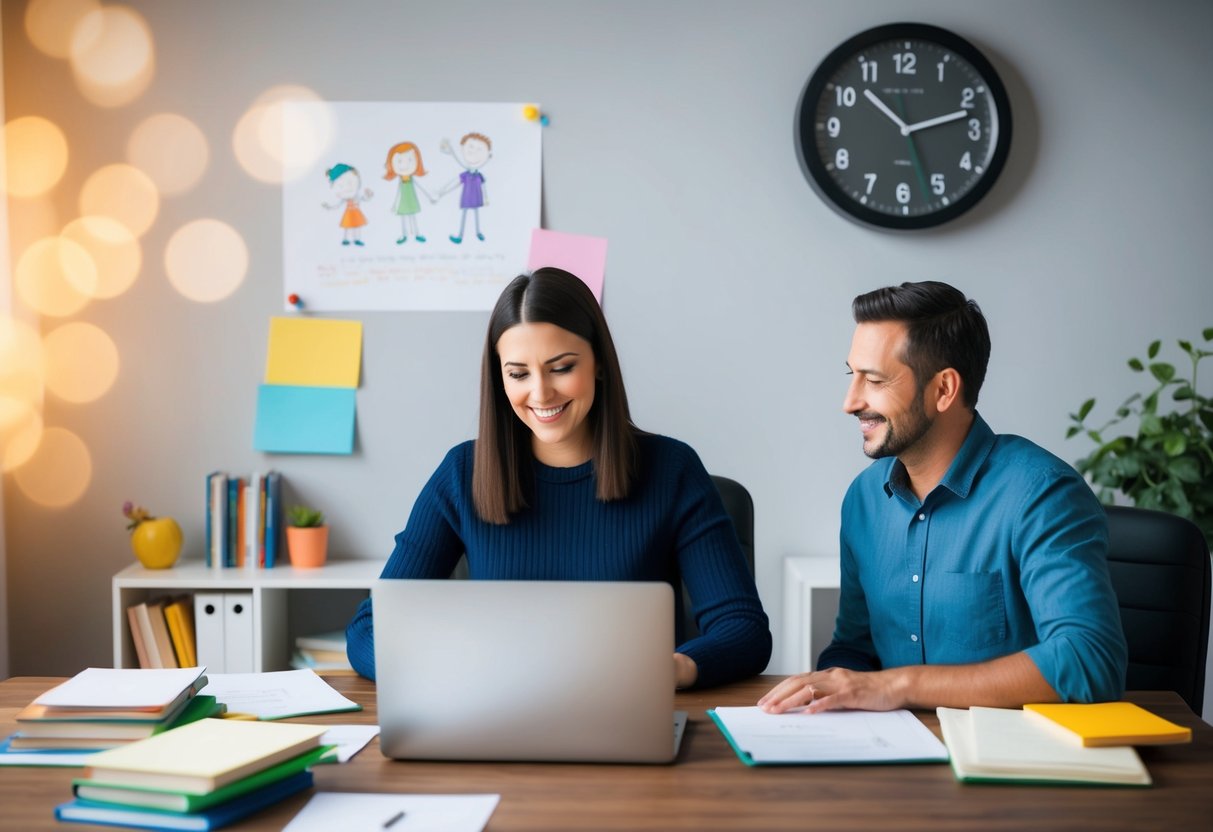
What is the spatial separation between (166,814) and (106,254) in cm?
208

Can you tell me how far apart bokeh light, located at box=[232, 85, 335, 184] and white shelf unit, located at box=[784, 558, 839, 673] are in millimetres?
1600

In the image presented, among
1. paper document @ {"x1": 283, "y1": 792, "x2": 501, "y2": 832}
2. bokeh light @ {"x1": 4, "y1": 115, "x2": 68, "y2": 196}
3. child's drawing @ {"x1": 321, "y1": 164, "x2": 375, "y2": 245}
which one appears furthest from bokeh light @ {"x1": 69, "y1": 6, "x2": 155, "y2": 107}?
paper document @ {"x1": 283, "y1": 792, "x2": 501, "y2": 832}

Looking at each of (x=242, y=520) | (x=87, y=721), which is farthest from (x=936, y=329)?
(x=242, y=520)

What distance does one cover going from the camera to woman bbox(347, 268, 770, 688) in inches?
66.3

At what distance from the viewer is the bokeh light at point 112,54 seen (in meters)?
2.72

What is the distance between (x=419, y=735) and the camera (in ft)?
3.82

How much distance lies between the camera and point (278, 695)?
1.42 metres

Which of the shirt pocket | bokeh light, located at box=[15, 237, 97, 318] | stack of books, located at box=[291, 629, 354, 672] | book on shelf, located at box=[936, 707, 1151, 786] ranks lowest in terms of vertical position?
stack of books, located at box=[291, 629, 354, 672]

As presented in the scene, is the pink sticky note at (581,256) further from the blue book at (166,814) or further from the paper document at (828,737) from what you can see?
the blue book at (166,814)

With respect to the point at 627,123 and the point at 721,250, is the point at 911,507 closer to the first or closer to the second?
the point at 721,250

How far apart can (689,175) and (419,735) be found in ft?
6.26

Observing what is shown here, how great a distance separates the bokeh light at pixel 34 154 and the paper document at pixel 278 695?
1.77 m

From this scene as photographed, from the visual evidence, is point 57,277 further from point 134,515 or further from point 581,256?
point 581,256

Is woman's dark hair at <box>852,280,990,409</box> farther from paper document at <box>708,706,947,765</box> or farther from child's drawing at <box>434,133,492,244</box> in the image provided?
child's drawing at <box>434,133,492,244</box>
